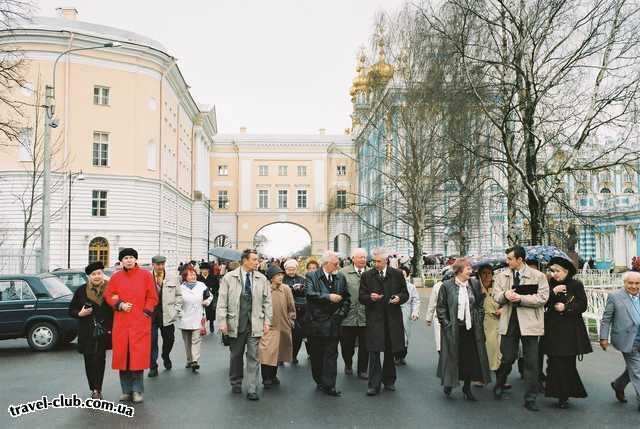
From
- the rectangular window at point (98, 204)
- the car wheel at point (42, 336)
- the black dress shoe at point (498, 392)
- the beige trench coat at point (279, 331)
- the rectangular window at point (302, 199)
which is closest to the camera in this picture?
the black dress shoe at point (498, 392)

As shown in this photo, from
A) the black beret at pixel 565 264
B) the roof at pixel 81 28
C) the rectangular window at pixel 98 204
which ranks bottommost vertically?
the black beret at pixel 565 264

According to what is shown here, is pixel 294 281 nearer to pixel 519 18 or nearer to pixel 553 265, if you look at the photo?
pixel 553 265

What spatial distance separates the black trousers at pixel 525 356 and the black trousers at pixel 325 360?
2.25 m

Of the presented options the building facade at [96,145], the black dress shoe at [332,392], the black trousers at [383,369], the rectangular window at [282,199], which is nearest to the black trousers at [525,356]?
the black trousers at [383,369]

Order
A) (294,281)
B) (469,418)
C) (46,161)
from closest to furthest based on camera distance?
(469,418), (294,281), (46,161)

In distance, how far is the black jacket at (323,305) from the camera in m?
9.52

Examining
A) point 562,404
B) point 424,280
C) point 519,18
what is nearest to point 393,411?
point 562,404

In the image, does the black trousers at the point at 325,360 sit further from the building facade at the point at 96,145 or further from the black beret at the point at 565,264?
the building facade at the point at 96,145

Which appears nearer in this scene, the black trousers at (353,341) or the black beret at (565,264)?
the black beret at (565,264)

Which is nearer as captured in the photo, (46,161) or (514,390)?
(514,390)

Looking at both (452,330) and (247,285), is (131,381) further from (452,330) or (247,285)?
(452,330)

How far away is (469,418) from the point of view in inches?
311

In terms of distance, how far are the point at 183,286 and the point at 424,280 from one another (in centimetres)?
2912

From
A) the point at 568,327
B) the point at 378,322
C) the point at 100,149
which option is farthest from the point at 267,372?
the point at 100,149
